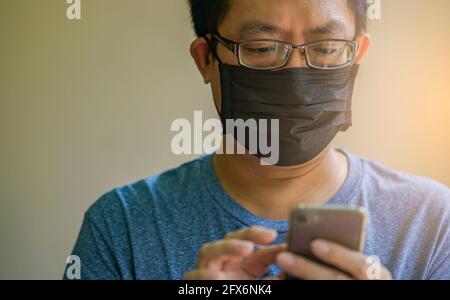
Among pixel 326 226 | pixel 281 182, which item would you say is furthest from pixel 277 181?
pixel 326 226

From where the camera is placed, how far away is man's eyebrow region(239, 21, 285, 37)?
2.62 feet

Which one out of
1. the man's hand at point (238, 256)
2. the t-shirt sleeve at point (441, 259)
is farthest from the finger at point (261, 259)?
the t-shirt sleeve at point (441, 259)

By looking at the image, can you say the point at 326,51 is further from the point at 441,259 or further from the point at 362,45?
the point at 441,259

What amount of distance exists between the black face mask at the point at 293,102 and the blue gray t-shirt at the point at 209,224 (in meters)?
0.10

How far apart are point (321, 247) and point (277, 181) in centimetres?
25

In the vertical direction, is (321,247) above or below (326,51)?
below

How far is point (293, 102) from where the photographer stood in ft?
2.68

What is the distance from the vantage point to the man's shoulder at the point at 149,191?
34.2 inches

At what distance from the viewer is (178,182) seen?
900 millimetres

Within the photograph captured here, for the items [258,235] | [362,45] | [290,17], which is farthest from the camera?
[362,45]

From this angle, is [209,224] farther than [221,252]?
Yes
